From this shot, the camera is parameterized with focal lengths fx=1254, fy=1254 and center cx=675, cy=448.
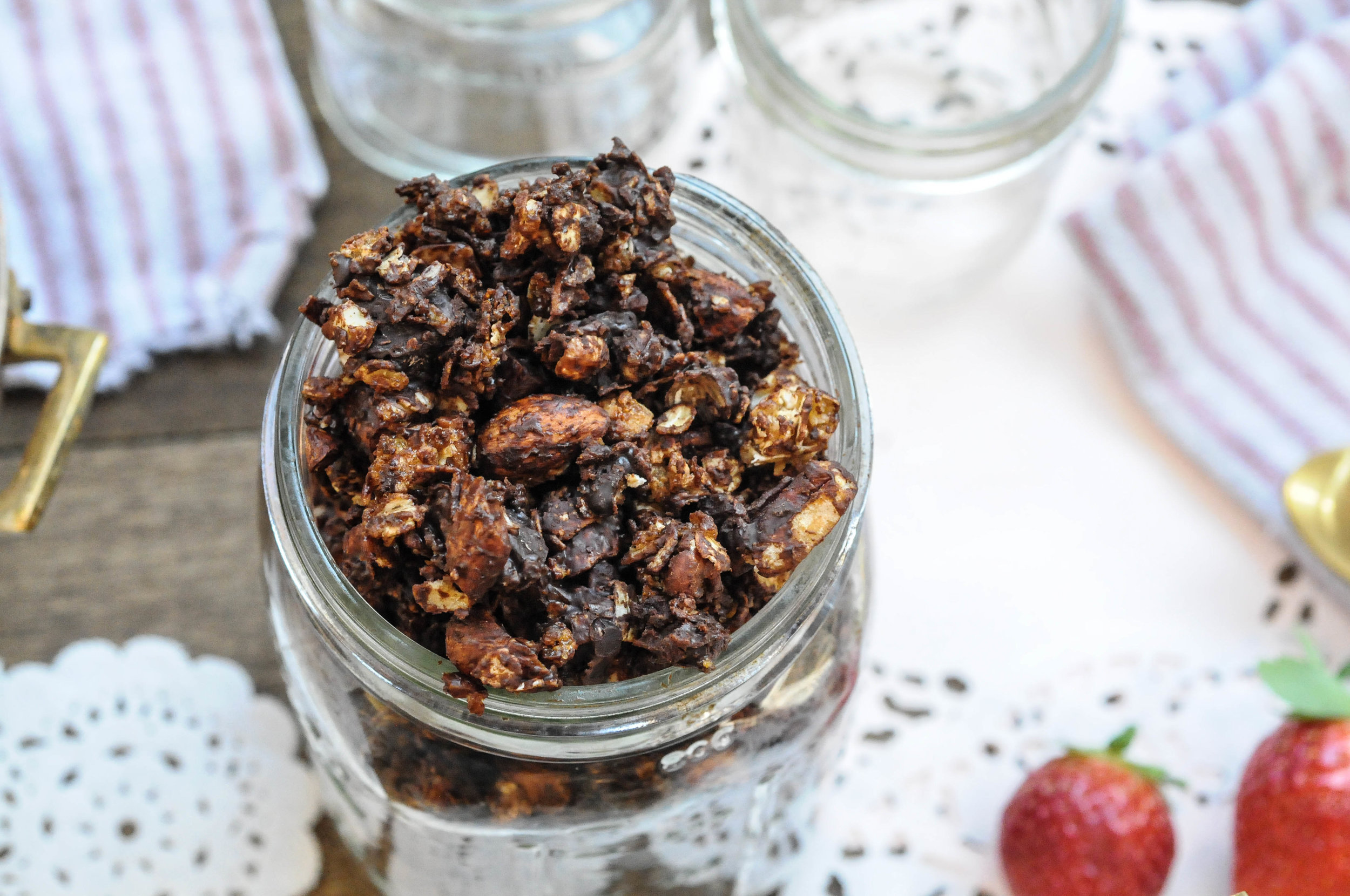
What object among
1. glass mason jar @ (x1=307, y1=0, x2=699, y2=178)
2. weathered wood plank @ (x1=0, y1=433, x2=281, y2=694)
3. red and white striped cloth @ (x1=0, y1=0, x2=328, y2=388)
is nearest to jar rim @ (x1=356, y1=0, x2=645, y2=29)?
glass mason jar @ (x1=307, y1=0, x2=699, y2=178)

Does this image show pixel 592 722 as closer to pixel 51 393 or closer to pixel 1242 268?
pixel 51 393

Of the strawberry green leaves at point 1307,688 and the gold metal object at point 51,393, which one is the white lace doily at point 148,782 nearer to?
the gold metal object at point 51,393

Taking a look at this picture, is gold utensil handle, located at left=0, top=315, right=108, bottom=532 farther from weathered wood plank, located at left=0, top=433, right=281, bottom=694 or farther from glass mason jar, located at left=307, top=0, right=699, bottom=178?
glass mason jar, located at left=307, top=0, right=699, bottom=178

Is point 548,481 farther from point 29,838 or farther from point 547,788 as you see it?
point 29,838

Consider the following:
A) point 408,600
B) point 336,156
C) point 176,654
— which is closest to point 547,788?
point 408,600

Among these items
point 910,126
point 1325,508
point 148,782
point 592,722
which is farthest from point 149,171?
point 1325,508

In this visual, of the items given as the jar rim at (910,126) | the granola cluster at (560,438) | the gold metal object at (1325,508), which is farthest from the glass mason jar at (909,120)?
the granola cluster at (560,438)
